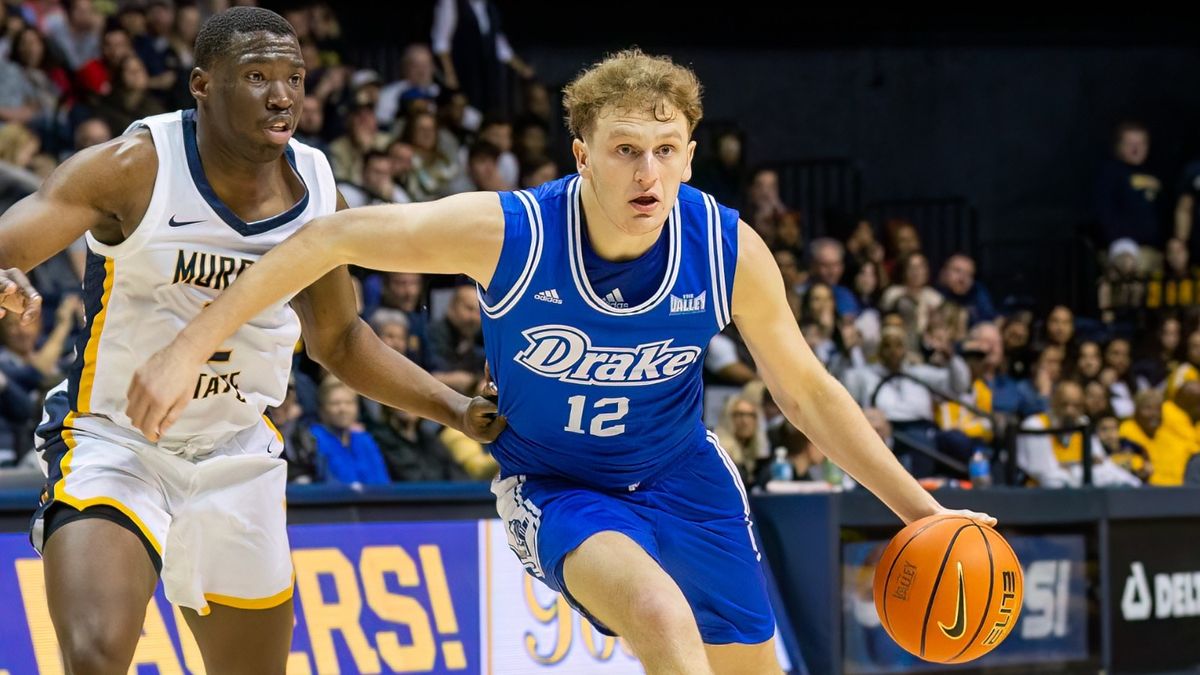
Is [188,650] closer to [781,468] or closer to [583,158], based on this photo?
[583,158]

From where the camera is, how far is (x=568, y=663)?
7027 mm

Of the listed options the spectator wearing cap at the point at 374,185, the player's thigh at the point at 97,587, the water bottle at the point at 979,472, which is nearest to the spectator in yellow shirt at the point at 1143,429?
the water bottle at the point at 979,472

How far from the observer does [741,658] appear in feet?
14.1

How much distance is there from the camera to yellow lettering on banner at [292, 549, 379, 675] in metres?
6.45

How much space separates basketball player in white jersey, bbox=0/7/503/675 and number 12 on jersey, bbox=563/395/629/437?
276 millimetres

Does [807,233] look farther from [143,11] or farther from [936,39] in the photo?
[143,11]

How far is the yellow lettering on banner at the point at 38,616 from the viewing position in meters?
5.87

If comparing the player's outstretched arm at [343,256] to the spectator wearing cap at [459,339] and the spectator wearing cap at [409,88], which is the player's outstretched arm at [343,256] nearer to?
the spectator wearing cap at [459,339]

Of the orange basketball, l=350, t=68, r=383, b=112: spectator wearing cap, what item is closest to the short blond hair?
the orange basketball

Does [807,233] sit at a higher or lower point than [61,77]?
lower

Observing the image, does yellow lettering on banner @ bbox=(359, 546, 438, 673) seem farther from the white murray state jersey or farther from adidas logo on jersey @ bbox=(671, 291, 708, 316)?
adidas logo on jersey @ bbox=(671, 291, 708, 316)

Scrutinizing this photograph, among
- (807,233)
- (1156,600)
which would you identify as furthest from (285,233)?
(807,233)

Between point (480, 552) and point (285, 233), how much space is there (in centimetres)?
291

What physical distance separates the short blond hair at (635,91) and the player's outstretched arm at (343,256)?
0.32 m
